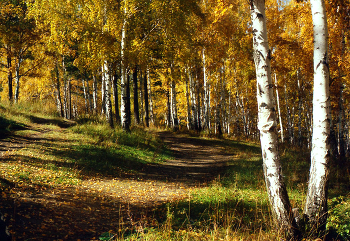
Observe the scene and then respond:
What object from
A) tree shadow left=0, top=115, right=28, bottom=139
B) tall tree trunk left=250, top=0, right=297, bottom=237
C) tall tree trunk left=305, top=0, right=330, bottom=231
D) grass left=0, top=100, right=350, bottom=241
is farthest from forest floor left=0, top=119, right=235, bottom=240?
tall tree trunk left=305, top=0, right=330, bottom=231

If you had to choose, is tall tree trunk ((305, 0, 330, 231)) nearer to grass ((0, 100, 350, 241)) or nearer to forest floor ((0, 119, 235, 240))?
grass ((0, 100, 350, 241))

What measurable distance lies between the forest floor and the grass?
3.9 inches

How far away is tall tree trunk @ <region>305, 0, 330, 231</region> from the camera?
4156mm

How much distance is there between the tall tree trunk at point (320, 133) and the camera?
416 cm

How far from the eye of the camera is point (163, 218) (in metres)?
5.33

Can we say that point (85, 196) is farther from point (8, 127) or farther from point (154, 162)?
point (8, 127)

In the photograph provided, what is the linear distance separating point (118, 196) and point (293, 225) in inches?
168

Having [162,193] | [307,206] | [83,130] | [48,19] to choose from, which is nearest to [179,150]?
[83,130]

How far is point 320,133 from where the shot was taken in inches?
Answer: 165

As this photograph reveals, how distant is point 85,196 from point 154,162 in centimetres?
566

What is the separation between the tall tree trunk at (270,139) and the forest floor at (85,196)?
209 cm

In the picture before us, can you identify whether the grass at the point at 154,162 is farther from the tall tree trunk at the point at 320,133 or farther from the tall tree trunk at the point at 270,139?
the tall tree trunk at the point at 320,133

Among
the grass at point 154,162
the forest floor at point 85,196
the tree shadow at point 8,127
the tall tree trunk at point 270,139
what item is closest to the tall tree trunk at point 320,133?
the grass at point 154,162

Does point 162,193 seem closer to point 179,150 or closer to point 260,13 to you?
point 260,13
